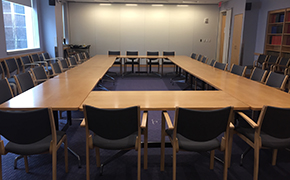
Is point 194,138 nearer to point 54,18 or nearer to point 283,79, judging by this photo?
point 283,79

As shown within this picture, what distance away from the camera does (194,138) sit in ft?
7.12

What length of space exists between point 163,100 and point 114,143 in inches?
31.0

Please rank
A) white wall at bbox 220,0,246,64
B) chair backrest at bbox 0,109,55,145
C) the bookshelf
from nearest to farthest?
1. chair backrest at bbox 0,109,55,145
2. the bookshelf
3. white wall at bbox 220,0,246,64

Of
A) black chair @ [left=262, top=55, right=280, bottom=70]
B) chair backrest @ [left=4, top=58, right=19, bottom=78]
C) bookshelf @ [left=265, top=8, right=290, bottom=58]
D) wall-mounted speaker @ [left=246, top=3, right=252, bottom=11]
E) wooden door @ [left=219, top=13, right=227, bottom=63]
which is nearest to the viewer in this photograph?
chair backrest @ [left=4, top=58, right=19, bottom=78]

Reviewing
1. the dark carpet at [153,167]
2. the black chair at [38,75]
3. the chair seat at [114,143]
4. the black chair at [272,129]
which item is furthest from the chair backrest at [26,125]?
the black chair at [38,75]

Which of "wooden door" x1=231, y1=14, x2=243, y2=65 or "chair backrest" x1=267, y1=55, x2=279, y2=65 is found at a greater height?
"wooden door" x1=231, y1=14, x2=243, y2=65

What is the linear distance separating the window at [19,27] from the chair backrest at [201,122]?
6614mm

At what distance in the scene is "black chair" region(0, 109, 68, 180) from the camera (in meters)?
1.97

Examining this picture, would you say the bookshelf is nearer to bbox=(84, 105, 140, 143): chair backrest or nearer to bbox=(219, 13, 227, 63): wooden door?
bbox=(219, 13, 227, 63): wooden door

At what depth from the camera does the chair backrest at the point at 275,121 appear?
215 cm

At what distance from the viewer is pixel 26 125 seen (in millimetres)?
2006

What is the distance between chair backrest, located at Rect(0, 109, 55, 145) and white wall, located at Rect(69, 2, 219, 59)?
9.63 m

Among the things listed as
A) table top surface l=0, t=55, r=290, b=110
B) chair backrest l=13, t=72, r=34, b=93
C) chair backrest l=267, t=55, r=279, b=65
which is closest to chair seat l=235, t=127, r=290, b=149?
table top surface l=0, t=55, r=290, b=110

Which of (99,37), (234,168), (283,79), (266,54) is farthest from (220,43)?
(234,168)
